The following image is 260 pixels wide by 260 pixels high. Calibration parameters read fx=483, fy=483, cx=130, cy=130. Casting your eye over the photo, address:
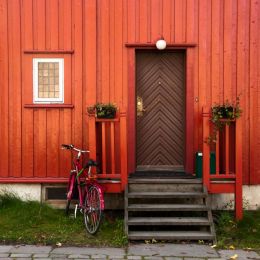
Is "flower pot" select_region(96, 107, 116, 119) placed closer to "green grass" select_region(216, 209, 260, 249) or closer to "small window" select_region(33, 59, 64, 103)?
"small window" select_region(33, 59, 64, 103)

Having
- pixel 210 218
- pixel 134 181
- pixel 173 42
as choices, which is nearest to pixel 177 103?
pixel 173 42

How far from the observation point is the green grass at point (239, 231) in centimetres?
704

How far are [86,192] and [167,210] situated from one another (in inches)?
51.3

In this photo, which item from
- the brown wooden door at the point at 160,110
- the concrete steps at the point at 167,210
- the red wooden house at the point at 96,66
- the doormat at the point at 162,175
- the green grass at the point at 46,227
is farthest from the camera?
the brown wooden door at the point at 160,110

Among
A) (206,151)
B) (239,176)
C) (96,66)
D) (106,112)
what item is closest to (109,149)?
(106,112)

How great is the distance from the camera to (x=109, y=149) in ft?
28.2

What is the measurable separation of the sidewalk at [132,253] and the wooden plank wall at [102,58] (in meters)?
2.22

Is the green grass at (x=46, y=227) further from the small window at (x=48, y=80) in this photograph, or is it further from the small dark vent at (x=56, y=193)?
the small window at (x=48, y=80)

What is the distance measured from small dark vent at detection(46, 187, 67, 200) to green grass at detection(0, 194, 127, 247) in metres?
0.25

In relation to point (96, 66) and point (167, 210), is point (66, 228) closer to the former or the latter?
point (167, 210)

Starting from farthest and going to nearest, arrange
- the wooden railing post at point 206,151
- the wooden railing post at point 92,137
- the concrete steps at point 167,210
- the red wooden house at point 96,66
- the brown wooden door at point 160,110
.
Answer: the brown wooden door at point 160,110 < the red wooden house at point 96,66 < the wooden railing post at point 92,137 < the wooden railing post at point 206,151 < the concrete steps at point 167,210

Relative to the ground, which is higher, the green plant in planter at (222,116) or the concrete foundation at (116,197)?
the green plant in planter at (222,116)

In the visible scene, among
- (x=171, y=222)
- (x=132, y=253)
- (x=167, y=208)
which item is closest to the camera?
(x=132, y=253)

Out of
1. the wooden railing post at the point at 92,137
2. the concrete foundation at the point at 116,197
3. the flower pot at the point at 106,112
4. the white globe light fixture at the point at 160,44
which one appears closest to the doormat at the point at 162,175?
the concrete foundation at the point at 116,197
